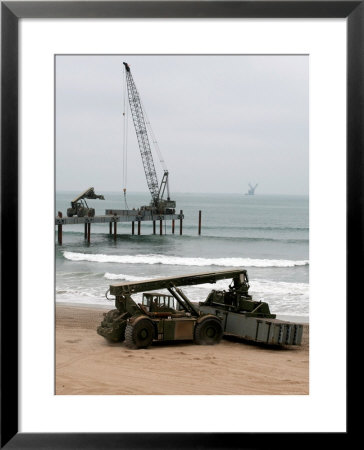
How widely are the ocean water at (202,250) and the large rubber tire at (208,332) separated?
4.80 feet

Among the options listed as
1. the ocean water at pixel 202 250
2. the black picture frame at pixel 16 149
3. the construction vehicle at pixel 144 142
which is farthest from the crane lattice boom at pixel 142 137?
the black picture frame at pixel 16 149

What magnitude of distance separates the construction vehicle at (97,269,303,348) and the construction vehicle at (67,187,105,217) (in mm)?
1747

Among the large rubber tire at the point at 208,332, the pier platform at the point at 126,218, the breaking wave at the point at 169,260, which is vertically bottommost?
the large rubber tire at the point at 208,332

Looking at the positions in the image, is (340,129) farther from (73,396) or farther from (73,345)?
(73,345)

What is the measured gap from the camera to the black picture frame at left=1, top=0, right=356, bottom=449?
6.39 metres

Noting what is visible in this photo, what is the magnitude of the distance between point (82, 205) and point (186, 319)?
10.4 feet

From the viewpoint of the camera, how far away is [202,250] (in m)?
15.9

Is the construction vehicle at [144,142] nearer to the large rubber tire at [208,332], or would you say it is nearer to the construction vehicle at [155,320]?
the construction vehicle at [155,320]

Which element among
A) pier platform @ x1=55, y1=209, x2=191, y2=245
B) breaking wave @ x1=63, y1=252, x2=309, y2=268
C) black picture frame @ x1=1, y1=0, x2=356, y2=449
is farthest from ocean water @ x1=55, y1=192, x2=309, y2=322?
black picture frame @ x1=1, y1=0, x2=356, y2=449

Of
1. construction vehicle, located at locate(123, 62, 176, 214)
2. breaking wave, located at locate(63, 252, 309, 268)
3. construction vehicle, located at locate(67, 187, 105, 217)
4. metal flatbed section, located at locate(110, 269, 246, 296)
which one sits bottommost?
metal flatbed section, located at locate(110, 269, 246, 296)

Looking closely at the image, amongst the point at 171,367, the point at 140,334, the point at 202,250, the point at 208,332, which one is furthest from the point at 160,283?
the point at 202,250

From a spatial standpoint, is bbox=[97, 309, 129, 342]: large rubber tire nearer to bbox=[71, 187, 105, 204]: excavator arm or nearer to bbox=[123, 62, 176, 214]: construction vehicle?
bbox=[71, 187, 105, 204]: excavator arm

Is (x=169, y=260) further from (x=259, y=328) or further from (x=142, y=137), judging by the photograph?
(x=142, y=137)

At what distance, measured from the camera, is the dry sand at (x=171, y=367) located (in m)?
7.46
